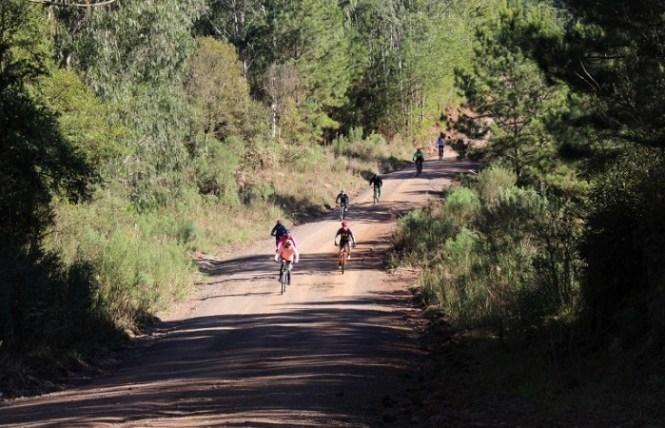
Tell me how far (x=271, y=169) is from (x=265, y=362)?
110 feet

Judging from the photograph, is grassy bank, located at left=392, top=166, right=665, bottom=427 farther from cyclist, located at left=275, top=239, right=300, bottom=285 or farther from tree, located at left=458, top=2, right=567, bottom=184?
tree, located at left=458, top=2, right=567, bottom=184

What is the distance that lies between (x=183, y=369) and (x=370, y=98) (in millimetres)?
64501

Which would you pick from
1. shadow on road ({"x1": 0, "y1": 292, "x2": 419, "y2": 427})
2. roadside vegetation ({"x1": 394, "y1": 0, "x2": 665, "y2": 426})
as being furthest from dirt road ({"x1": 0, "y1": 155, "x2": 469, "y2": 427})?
roadside vegetation ({"x1": 394, "y1": 0, "x2": 665, "y2": 426})

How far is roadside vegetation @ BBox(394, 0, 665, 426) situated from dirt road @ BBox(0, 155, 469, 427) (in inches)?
41.8

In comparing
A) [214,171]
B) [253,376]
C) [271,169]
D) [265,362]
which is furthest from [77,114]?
[271,169]

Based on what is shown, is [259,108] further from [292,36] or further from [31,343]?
[31,343]

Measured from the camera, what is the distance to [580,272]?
40.9ft

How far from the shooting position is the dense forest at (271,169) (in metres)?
12.2

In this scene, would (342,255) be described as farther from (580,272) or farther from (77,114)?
(580,272)

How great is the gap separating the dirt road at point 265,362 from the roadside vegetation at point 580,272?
1061 mm

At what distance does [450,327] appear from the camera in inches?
645

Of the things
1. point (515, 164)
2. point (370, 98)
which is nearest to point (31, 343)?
point (515, 164)

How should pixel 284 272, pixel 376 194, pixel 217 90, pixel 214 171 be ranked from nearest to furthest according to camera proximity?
1. pixel 284 272
2. pixel 214 171
3. pixel 217 90
4. pixel 376 194

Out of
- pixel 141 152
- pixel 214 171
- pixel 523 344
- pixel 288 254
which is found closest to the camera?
pixel 523 344
